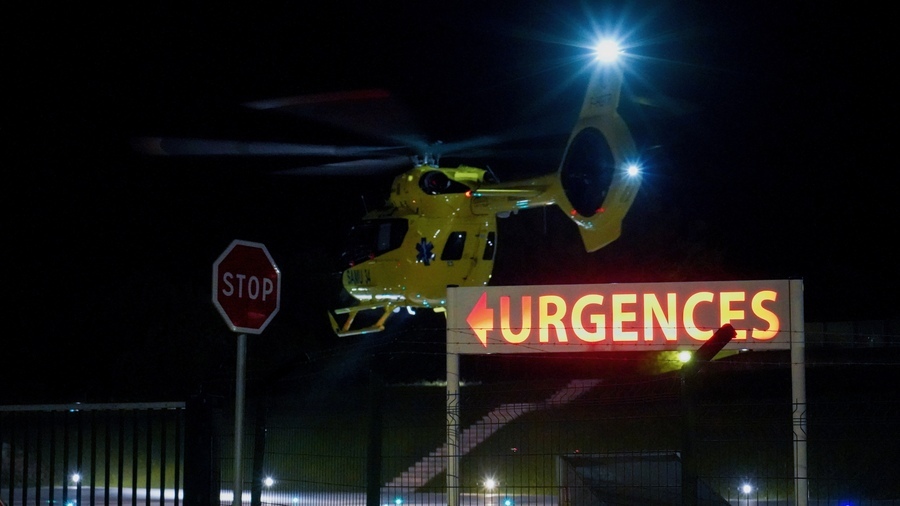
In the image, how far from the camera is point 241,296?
26.6 feet

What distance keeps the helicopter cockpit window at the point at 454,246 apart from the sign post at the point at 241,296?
583 inches

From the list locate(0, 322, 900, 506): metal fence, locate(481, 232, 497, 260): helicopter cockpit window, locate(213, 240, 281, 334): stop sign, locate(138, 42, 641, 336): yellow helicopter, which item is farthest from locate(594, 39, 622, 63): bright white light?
locate(213, 240, 281, 334): stop sign

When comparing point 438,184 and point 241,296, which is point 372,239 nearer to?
point 438,184

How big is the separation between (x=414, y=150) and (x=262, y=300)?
563 inches

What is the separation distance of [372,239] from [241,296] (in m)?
15.3

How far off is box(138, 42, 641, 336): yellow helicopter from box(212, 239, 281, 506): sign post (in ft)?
38.7

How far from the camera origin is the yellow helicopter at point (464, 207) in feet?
70.2

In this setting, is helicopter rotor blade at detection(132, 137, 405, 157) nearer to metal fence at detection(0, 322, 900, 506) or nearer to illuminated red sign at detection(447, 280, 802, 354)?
metal fence at detection(0, 322, 900, 506)

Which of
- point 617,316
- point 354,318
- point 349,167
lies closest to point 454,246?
point 349,167

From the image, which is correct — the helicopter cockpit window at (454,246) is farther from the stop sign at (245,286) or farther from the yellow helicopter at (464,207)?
the stop sign at (245,286)

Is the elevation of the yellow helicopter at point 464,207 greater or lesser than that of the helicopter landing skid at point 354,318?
greater

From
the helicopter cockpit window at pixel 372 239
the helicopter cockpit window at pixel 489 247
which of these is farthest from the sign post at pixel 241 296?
the helicopter cockpit window at pixel 489 247

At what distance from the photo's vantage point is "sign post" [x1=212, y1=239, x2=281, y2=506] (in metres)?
7.86

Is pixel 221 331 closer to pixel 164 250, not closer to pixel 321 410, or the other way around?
pixel 164 250
